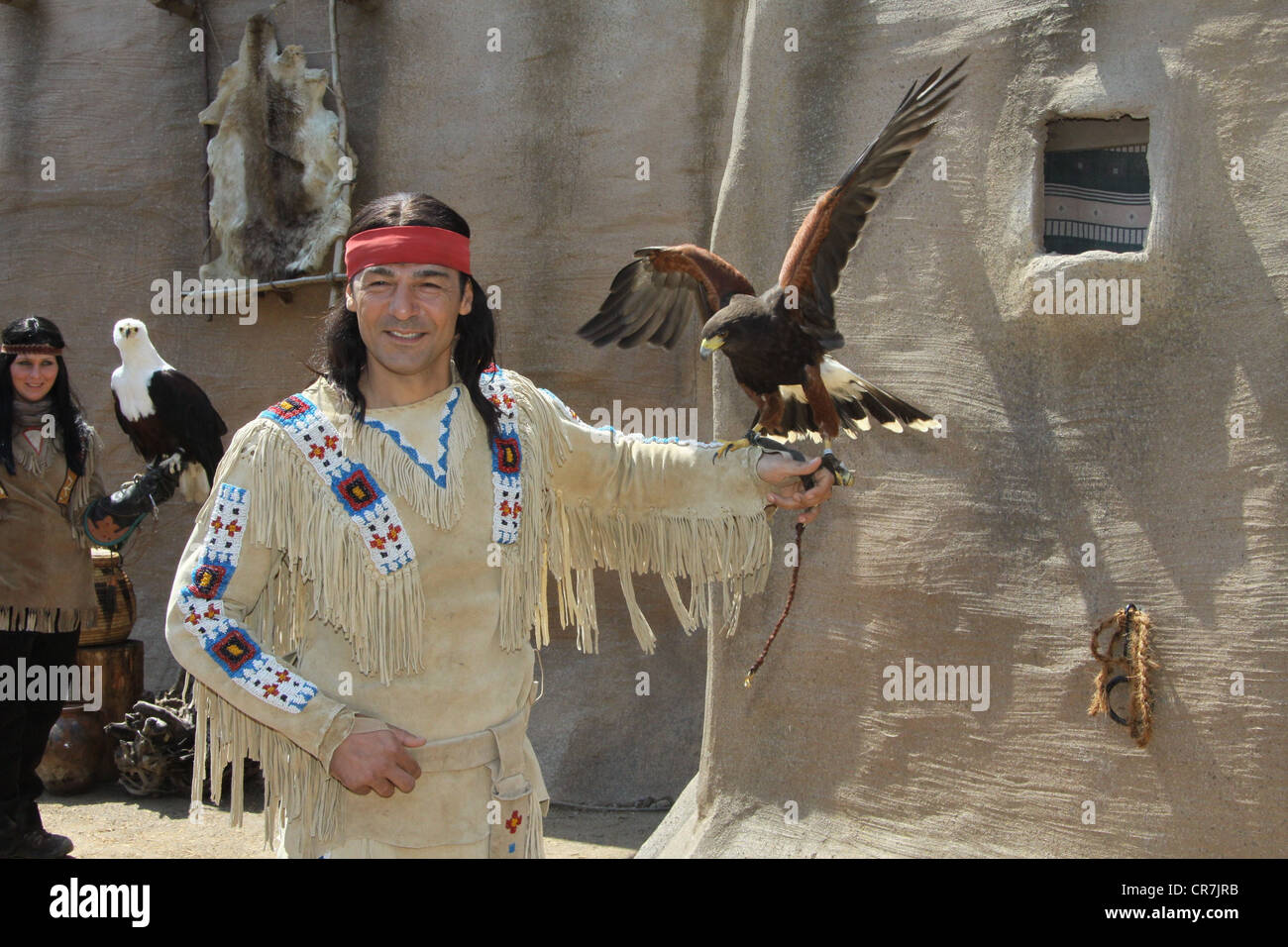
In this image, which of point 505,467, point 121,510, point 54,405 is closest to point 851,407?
point 505,467

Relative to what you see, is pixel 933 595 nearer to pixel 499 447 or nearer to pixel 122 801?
pixel 499 447

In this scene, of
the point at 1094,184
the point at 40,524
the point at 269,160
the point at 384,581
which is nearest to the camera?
the point at 384,581

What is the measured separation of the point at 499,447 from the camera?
218cm

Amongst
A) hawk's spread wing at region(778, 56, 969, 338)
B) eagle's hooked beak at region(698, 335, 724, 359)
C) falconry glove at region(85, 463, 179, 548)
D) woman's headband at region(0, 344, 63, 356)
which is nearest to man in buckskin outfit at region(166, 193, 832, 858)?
eagle's hooked beak at region(698, 335, 724, 359)

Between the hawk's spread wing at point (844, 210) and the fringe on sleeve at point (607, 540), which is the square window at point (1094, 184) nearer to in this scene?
the hawk's spread wing at point (844, 210)

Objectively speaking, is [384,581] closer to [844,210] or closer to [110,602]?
[844,210]

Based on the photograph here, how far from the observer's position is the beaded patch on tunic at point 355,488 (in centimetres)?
205

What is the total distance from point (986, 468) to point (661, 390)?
2.14m

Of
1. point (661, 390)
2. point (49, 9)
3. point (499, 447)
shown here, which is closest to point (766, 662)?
point (661, 390)

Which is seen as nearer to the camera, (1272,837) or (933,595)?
(1272,837)

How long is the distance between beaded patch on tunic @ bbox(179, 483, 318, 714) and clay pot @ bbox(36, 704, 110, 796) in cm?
424

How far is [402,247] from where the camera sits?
205 cm

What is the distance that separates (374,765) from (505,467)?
21.8 inches

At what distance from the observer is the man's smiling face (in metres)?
2.06
